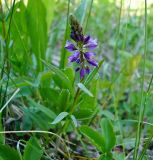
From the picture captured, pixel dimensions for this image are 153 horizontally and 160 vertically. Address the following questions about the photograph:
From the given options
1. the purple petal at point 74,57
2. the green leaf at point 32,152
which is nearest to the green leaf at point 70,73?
the purple petal at point 74,57

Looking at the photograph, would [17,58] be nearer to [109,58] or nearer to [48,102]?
[48,102]

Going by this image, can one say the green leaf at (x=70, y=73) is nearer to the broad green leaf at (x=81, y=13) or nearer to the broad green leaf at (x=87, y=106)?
the broad green leaf at (x=87, y=106)

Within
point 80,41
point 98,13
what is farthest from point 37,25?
point 98,13

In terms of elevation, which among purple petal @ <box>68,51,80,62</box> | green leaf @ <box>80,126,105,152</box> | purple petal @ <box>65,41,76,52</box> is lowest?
green leaf @ <box>80,126,105,152</box>

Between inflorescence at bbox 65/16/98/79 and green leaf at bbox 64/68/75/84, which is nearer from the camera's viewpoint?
inflorescence at bbox 65/16/98/79

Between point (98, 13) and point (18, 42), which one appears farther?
point (98, 13)

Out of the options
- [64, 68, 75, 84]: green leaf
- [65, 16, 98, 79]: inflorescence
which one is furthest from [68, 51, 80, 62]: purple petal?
[64, 68, 75, 84]: green leaf

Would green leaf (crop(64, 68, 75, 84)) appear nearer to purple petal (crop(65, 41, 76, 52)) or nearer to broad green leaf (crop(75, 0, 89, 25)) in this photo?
purple petal (crop(65, 41, 76, 52))

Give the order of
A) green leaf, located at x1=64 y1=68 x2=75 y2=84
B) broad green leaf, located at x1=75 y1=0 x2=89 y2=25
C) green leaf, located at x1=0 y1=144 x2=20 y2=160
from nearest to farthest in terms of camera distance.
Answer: green leaf, located at x1=0 y1=144 x2=20 y2=160 < green leaf, located at x1=64 y1=68 x2=75 y2=84 < broad green leaf, located at x1=75 y1=0 x2=89 y2=25
